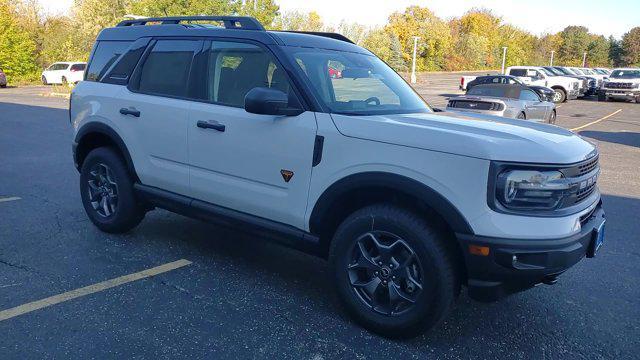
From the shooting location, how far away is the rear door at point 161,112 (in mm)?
4246

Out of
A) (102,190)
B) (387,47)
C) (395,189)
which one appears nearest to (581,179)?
(395,189)

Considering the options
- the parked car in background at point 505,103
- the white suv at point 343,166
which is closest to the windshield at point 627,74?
the parked car in background at point 505,103

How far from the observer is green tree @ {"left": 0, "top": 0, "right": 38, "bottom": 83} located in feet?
120

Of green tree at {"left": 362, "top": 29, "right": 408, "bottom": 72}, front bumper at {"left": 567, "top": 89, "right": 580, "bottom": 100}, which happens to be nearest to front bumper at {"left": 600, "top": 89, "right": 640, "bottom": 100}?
front bumper at {"left": 567, "top": 89, "right": 580, "bottom": 100}

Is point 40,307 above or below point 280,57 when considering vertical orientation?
below

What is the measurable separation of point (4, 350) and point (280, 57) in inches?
97.3

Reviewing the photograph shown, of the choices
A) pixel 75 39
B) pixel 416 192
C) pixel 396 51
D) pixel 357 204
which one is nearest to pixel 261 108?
pixel 357 204

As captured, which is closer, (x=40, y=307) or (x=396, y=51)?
(x=40, y=307)

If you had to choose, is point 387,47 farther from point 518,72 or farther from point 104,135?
point 104,135

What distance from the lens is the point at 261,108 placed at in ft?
11.2

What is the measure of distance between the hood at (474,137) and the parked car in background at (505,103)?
8668 mm

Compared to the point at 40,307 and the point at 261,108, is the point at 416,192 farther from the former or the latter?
the point at 40,307

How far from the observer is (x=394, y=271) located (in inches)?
126

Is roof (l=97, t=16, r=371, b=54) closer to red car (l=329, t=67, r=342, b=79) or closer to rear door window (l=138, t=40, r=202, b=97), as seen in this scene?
rear door window (l=138, t=40, r=202, b=97)
